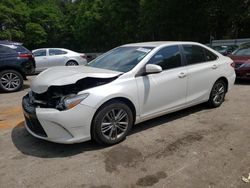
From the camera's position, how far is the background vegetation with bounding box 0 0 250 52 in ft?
100.0

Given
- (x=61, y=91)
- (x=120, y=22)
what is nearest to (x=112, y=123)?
(x=61, y=91)

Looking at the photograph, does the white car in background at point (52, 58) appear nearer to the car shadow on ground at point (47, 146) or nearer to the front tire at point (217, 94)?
the car shadow on ground at point (47, 146)

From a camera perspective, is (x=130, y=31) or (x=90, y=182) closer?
(x=90, y=182)

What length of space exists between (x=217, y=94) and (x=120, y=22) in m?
32.8

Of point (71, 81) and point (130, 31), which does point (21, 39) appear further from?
point (71, 81)

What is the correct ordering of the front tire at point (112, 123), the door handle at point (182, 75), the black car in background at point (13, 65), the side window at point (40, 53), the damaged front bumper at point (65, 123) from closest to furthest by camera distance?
1. the damaged front bumper at point (65, 123)
2. the front tire at point (112, 123)
3. the door handle at point (182, 75)
4. the black car in background at point (13, 65)
5. the side window at point (40, 53)

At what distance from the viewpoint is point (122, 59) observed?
5.54 m

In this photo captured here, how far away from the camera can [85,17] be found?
141 feet

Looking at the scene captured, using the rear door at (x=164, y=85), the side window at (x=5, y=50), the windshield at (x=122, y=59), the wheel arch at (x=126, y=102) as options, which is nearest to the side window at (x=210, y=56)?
the rear door at (x=164, y=85)

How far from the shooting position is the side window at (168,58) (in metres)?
5.42

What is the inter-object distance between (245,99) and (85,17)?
124 ft

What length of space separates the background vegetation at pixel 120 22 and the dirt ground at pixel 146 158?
76.7ft

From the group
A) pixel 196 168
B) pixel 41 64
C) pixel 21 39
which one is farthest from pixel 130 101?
pixel 21 39

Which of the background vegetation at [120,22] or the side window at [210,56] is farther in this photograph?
the background vegetation at [120,22]
